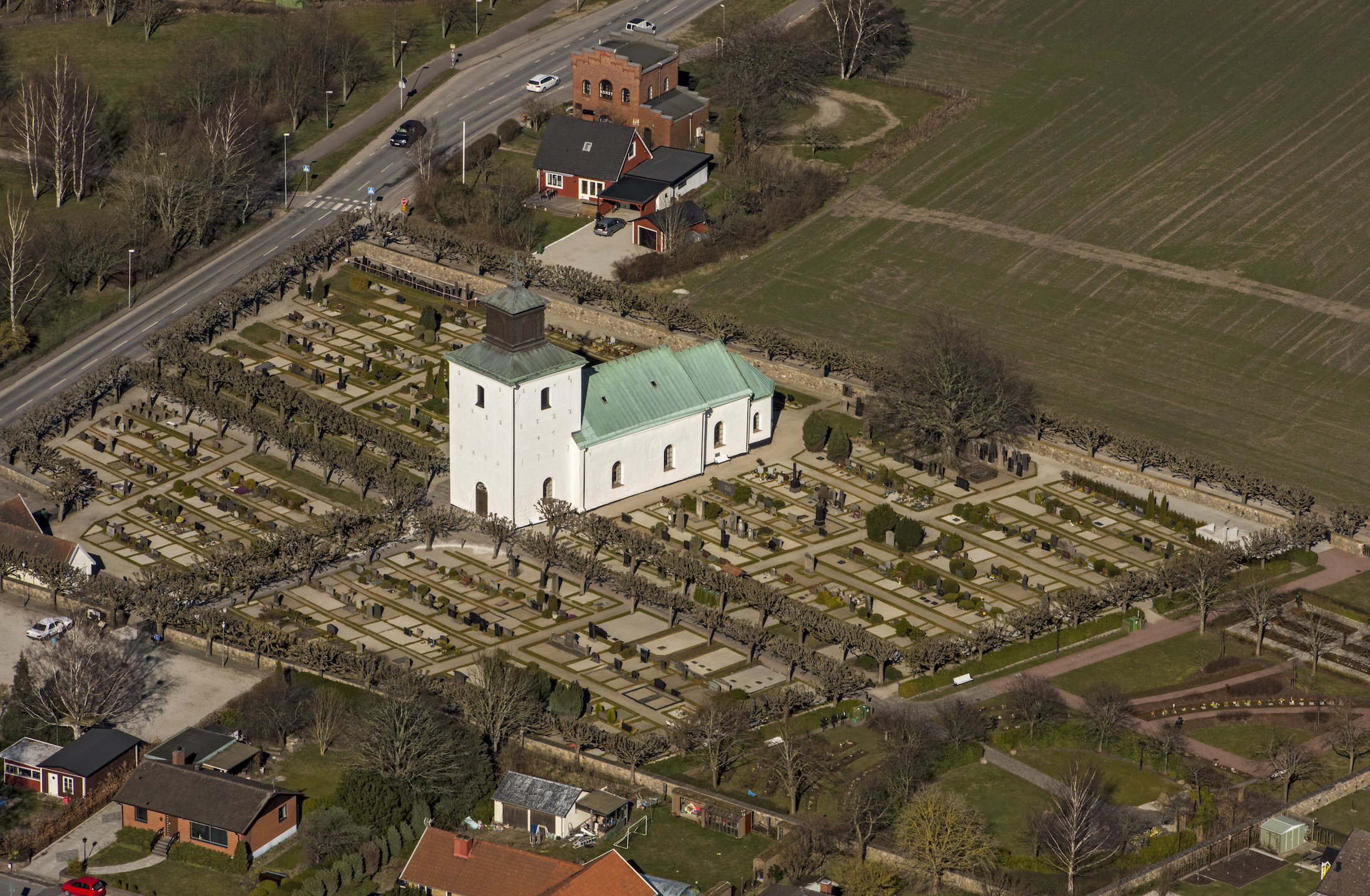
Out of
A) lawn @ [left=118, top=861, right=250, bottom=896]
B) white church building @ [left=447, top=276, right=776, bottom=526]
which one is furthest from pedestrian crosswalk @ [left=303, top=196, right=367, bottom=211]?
lawn @ [left=118, top=861, right=250, bottom=896]

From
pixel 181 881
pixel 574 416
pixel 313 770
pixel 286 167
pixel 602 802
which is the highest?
pixel 574 416

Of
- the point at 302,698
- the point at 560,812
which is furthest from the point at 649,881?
the point at 302,698

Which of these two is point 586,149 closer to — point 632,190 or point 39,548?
point 632,190

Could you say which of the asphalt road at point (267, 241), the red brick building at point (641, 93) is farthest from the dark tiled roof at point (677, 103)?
the asphalt road at point (267, 241)

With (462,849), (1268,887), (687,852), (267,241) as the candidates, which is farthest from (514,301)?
(1268,887)

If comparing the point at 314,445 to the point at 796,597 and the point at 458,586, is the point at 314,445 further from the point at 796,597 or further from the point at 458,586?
the point at 796,597

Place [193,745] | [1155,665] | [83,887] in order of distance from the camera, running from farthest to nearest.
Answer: [1155,665] → [193,745] → [83,887]

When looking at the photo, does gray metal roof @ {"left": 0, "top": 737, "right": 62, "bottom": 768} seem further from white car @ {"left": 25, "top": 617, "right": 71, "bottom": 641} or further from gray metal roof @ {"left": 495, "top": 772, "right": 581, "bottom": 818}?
gray metal roof @ {"left": 495, "top": 772, "right": 581, "bottom": 818}

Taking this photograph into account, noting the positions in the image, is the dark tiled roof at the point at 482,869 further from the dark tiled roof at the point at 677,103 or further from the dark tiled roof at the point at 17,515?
the dark tiled roof at the point at 677,103
